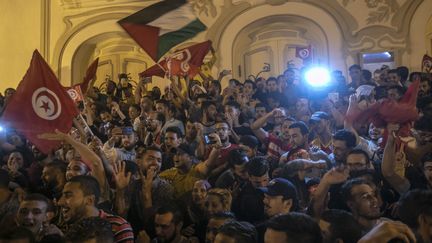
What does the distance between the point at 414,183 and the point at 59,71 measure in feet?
31.5

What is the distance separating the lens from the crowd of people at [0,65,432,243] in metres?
2.92

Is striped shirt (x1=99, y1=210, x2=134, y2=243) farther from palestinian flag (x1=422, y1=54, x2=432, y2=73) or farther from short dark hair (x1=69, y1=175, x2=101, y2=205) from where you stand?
palestinian flag (x1=422, y1=54, x2=432, y2=73)

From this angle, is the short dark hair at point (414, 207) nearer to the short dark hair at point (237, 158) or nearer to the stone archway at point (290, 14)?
the short dark hair at point (237, 158)

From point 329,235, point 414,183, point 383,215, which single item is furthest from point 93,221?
point 414,183

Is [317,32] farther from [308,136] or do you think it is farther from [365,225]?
[365,225]

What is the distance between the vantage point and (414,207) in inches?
117

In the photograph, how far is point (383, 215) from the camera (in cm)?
363

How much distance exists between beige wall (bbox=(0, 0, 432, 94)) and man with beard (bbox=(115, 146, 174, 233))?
21.9ft

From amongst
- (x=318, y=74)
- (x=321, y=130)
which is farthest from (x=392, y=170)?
(x=318, y=74)

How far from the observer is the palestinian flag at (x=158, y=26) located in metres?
7.08

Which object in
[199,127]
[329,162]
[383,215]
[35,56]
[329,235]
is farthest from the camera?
[199,127]

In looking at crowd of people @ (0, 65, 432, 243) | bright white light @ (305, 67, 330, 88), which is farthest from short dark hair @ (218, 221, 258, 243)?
bright white light @ (305, 67, 330, 88)

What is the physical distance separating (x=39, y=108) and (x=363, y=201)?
9.72 feet

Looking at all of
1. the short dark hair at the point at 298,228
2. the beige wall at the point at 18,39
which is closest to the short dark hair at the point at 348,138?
the short dark hair at the point at 298,228
